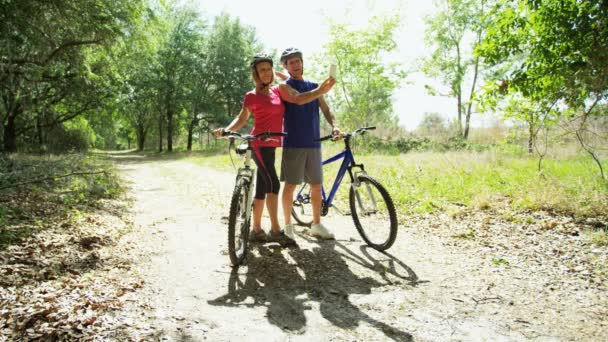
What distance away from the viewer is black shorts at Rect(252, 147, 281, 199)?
13.4ft

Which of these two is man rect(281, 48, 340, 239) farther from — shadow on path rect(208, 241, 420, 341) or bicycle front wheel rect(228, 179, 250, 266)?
shadow on path rect(208, 241, 420, 341)

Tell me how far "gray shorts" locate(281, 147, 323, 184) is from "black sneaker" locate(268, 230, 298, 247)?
672 millimetres

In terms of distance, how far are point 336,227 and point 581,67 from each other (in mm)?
3912

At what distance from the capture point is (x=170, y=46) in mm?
30516

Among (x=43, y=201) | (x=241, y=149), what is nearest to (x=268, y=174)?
(x=241, y=149)

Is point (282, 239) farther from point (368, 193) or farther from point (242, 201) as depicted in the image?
point (368, 193)

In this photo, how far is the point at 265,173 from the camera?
13.4ft

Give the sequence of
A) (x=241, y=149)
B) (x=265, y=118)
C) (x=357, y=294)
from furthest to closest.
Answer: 1. (x=265, y=118)
2. (x=241, y=149)
3. (x=357, y=294)

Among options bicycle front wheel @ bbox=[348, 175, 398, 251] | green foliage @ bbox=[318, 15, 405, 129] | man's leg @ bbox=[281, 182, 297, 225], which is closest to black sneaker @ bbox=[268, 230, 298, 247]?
man's leg @ bbox=[281, 182, 297, 225]

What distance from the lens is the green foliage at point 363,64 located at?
2455cm

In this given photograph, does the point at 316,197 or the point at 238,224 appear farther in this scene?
the point at 316,197

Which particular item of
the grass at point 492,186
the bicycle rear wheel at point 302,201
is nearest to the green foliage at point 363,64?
the grass at point 492,186

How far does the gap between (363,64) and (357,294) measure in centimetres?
2335

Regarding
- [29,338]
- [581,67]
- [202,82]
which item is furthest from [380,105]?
[29,338]
